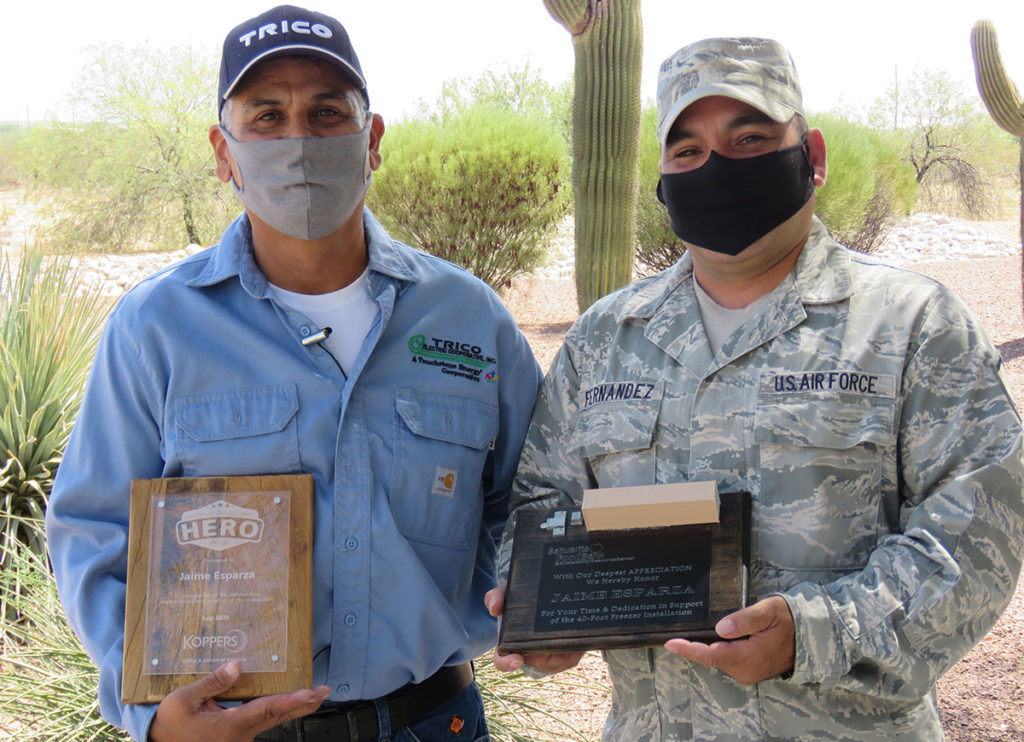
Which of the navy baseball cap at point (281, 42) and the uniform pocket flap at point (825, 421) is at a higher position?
the navy baseball cap at point (281, 42)

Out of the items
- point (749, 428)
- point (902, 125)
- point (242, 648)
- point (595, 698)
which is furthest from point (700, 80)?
point (902, 125)

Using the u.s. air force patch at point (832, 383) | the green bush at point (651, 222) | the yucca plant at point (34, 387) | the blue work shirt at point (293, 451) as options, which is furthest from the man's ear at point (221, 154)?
the green bush at point (651, 222)

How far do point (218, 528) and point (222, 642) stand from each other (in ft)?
0.82

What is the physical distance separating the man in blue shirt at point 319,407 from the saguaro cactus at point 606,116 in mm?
5267

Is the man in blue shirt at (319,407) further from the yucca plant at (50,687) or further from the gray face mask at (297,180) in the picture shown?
the yucca plant at (50,687)

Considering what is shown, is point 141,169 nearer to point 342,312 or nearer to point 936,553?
point 342,312

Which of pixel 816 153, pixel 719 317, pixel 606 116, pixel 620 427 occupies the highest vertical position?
pixel 606 116

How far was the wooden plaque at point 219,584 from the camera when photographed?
2.26 metres

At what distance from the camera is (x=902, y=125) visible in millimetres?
39031

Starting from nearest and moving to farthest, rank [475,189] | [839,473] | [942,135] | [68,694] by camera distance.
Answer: [839,473] → [68,694] → [475,189] → [942,135]

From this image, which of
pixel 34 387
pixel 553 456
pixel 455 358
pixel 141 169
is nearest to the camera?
pixel 553 456

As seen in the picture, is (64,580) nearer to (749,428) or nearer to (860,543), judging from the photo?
(749,428)

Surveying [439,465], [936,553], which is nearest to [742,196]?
[936,553]

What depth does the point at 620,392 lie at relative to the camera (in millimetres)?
2424
